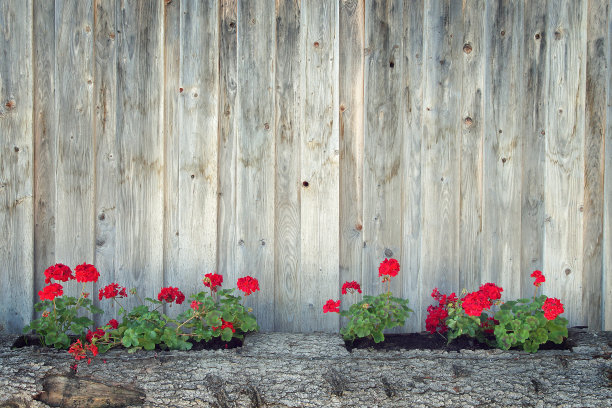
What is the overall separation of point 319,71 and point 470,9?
30.0 inches

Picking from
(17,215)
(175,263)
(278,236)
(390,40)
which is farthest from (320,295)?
(17,215)

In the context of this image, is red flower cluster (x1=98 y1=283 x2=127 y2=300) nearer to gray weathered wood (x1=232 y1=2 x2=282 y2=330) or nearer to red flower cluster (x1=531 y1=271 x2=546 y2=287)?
gray weathered wood (x1=232 y1=2 x2=282 y2=330)

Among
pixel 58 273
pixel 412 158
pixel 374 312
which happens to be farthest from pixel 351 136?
pixel 58 273

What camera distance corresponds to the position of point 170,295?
7.95ft

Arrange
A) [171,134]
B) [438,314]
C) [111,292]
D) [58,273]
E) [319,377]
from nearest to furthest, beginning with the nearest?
[319,377] → [58,273] → [111,292] → [438,314] → [171,134]

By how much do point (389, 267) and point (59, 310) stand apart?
1.42m

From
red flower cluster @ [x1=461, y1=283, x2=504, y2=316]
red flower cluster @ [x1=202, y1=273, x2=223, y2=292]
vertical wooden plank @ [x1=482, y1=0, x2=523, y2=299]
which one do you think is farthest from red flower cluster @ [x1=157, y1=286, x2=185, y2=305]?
vertical wooden plank @ [x1=482, y1=0, x2=523, y2=299]

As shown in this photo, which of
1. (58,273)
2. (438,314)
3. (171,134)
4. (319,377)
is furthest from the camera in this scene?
(171,134)

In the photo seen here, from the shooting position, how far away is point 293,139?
261 cm

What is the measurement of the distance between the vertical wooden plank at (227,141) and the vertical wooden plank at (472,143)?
1.06 metres

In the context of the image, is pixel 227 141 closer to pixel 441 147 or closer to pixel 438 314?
pixel 441 147

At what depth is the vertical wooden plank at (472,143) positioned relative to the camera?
8.57 ft

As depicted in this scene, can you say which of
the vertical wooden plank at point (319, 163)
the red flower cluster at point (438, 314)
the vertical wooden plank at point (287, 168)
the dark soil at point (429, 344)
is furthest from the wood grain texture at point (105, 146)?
the red flower cluster at point (438, 314)

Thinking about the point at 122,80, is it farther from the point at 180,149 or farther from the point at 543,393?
the point at 543,393
